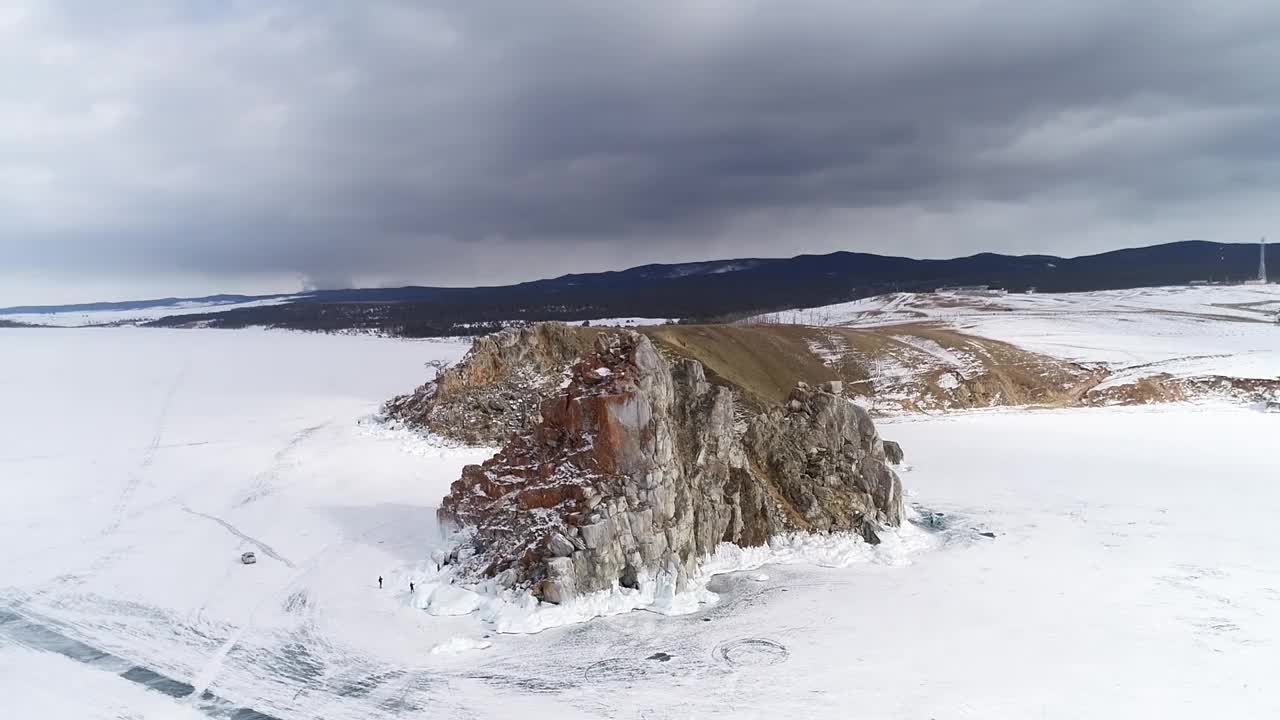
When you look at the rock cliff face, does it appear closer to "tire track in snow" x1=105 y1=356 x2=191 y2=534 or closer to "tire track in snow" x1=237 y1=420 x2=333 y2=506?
"tire track in snow" x1=237 y1=420 x2=333 y2=506

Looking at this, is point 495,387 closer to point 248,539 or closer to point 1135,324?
point 248,539

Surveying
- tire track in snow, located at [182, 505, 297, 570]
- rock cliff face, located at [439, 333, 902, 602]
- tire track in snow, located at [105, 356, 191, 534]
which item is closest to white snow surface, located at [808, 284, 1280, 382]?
rock cliff face, located at [439, 333, 902, 602]

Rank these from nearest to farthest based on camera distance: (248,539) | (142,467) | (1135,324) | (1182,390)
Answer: (248,539), (142,467), (1182,390), (1135,324)

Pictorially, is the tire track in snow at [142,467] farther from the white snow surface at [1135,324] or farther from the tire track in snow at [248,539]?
the white snow surface at [1135,324]

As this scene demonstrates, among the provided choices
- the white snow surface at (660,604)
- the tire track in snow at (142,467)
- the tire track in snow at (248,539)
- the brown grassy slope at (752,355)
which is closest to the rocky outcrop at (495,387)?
the white snow surface at (660,604)

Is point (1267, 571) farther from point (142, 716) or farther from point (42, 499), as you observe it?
point (42, 499)

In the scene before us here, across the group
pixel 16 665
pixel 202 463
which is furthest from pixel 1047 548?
pixel 202 463

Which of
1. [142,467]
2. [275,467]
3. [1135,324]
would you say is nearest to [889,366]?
[1135,324]
